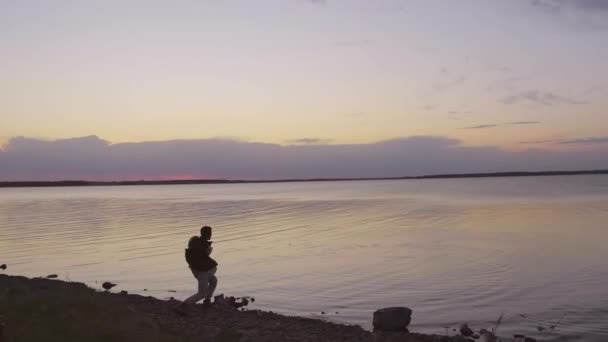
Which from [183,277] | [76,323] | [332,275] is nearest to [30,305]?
[76,323]

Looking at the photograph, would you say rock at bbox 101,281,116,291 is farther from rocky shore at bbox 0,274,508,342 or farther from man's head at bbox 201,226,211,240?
man's head at bbox 201,226,211,240

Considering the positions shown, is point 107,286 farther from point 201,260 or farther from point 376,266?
point 376,266

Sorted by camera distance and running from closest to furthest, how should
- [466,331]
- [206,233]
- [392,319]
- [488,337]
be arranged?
[488,337]
[466,331]
[392,319]
[206,233]

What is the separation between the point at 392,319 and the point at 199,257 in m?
5.18

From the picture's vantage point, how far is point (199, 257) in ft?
47.3

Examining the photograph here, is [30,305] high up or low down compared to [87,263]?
up

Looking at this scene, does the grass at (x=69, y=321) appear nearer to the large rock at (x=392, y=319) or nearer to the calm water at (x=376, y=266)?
the large rock at (x=392, y=319)

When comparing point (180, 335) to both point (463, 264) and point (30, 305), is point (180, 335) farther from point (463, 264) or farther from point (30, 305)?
point (463, 264)

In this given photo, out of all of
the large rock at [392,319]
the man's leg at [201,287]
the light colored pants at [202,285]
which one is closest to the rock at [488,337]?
the large rock at [392,319]

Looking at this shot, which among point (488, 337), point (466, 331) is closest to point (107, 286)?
point (466, 331)

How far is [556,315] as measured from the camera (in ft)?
52.4

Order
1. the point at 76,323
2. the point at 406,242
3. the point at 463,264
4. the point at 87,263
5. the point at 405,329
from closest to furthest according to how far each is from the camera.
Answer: the point at 76,323
the point at 405,329
the point at 463,264
the point at 87,263
the point at 406,242

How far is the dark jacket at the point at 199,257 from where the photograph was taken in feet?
47.2

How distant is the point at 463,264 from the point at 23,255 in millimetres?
23191
